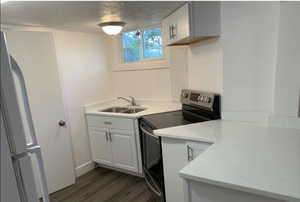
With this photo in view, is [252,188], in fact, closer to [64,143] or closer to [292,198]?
[292,198]

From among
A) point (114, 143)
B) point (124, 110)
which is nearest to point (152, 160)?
point (114, 143)

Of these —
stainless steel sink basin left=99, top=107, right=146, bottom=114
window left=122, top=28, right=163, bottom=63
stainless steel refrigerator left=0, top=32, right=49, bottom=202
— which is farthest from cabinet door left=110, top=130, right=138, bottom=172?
stainless steel refrigerator left=0, top=32, right=49, bottom=202

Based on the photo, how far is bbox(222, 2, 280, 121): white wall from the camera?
5.53 feet

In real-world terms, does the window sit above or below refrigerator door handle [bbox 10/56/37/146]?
above

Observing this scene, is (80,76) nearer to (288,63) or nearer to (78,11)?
(78,11)

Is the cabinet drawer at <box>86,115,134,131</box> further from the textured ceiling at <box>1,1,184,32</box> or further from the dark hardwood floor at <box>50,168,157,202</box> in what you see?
the textured ceiling at <box>1,1,184,32</box>

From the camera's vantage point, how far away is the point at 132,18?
2211mm

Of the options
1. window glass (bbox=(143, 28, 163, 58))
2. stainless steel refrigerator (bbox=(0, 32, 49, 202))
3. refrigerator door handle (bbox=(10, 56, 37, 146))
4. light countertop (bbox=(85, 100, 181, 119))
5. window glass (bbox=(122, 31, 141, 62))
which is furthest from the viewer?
window glass (bbox=(122, 31, 141, 62))

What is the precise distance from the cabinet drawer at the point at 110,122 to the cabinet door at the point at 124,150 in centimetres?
8

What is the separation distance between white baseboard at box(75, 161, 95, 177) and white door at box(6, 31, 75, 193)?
→ 180 millimetres

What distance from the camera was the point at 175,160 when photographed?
1.78 m

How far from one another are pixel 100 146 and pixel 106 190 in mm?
636

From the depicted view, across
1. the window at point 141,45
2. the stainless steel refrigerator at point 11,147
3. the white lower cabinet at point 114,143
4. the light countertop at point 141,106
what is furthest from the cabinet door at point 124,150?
the stainless steel refrigerator at point 11,147

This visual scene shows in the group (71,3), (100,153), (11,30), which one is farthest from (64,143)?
(71,3)
